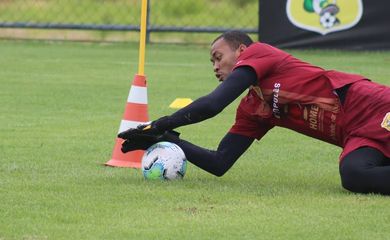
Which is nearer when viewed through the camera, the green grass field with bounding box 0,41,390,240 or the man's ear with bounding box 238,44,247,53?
the green grass field with bounding box 0,41,390,240

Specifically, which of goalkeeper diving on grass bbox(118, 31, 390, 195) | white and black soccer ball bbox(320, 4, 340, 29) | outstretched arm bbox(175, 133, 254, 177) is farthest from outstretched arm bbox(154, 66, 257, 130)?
white and black soccer ball bbox(320, 4, 340, 29)

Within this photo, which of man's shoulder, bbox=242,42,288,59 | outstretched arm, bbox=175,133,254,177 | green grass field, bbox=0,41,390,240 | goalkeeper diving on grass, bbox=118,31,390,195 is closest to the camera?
green grass field, bbox=0,41,390,240

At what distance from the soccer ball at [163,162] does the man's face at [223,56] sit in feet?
1.96

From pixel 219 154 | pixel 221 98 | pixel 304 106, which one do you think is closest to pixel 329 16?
pixel 219 154

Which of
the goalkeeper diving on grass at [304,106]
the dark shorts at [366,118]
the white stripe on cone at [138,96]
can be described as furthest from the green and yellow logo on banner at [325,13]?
the dark shorts at [366,118]

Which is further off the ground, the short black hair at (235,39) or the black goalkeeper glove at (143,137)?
the short black hair at (235,39)

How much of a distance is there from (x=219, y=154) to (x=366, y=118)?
1.05 metres

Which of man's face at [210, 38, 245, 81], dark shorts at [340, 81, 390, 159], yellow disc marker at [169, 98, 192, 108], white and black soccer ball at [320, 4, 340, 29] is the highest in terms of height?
man's face at [210, 38, 245, 81]

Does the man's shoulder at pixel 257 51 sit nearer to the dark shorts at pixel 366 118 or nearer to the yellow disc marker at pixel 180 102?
the dark shorts at pixel 366 118

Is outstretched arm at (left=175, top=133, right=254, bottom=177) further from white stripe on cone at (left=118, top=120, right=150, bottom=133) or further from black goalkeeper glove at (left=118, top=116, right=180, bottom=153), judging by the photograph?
white stripe on cone at (left=118, top=120, right=150, bottom=133)

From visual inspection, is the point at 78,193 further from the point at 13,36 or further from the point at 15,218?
the point at 13,36

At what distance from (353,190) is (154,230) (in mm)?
1607

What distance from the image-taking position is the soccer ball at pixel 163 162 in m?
6.77

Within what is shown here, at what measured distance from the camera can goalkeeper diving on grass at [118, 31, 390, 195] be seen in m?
6.37
